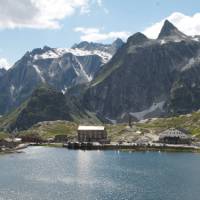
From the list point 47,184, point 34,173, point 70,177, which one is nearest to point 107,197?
point 47,184

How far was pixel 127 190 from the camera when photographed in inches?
5930

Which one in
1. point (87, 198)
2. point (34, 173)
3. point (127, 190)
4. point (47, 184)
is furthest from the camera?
point (34, 173)

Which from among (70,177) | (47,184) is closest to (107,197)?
(47,184)

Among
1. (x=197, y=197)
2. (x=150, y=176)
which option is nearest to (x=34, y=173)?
(x=150, y=176)

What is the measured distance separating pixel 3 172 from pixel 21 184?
1300 inches

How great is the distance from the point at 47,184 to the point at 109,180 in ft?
74.8

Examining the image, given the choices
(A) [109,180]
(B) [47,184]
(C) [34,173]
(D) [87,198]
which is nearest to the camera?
(D) [87,198]

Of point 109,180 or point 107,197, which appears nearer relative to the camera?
point 107,197

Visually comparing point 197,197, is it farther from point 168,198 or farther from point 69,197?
point 69,197

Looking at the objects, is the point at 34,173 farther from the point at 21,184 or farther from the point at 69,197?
the point at 69,197

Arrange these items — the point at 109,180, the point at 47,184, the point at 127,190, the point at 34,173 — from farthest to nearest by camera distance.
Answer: the point at 34,173 < the point at 109,180 < the point at 47,184 < the point at 127,190

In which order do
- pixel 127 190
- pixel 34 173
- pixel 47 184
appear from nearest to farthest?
pixel 127 190 → pixel 47 184 → pixel 34 173

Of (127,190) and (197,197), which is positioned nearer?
(197,197)

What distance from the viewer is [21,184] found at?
520 feet
